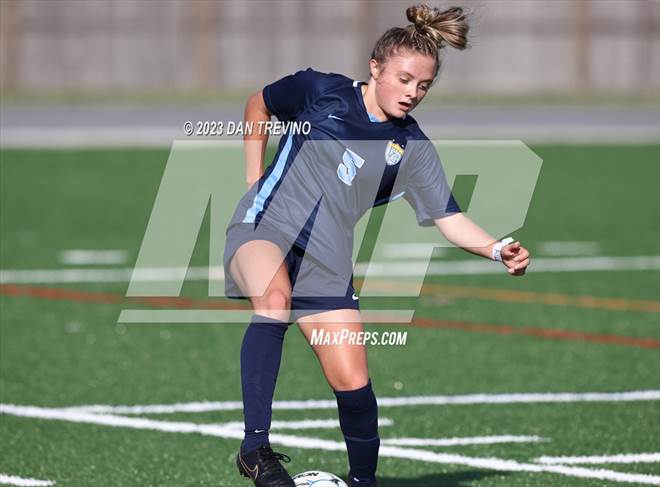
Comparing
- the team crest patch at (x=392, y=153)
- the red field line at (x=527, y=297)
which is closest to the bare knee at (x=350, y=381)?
the team crest patch at (x=392, y=153)

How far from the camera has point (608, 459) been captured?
6.55m

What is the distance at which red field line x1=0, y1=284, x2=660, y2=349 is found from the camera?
951cm

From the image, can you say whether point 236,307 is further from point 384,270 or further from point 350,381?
point 350,381

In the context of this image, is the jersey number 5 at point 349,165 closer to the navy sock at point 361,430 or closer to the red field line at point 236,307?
the navy sock at point 361,430

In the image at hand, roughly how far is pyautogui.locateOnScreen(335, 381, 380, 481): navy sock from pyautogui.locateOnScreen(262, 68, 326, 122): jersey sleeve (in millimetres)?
1188

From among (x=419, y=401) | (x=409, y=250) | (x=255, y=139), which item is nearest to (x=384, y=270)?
(x=409, y=250)

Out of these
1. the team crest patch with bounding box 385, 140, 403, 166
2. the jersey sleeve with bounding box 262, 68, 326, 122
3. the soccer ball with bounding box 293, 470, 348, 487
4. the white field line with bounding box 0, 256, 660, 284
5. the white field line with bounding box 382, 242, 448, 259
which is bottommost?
the white field line with bounding box 382, 242, 448, 259

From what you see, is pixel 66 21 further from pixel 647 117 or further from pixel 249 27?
pixel 647 117

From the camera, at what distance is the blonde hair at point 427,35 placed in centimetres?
538

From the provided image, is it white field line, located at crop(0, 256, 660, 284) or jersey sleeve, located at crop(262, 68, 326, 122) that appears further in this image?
white field line, located at crop(0, 256, 660, 284)

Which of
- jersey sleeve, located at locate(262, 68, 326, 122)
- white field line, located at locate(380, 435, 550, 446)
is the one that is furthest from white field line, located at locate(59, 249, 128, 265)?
jersey sleeve, located at locate(262, 68, 326, 122)

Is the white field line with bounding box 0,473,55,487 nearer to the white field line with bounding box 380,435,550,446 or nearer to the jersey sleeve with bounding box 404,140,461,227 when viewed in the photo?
the white field line with bounding box 380,435,550,446

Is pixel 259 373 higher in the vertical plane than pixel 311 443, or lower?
higher

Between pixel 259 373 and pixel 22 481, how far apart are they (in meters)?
1.46
